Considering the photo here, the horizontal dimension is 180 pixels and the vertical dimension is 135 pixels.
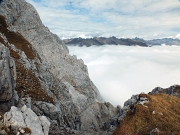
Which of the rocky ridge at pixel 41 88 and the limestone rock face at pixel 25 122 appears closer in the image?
the limestone rock face at pixel 25 122

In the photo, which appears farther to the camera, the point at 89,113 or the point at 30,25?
the point at 89,113

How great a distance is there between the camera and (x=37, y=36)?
92750 millimetres

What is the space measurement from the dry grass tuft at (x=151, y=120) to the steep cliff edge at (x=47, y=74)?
16.9 m

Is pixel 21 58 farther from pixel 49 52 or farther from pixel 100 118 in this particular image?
pixel 100 118


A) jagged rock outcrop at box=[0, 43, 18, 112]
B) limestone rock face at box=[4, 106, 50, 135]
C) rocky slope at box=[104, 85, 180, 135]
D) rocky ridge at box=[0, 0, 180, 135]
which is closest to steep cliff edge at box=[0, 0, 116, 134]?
rocky ridge at box=[0, 0, 180, 135]

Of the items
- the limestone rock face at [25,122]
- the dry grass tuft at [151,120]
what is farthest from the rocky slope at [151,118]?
the limestone rock face at [25,122]

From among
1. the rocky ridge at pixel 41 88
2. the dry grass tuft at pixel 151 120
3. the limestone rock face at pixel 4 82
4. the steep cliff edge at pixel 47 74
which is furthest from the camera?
the steep cliff edge at pixel 47 74

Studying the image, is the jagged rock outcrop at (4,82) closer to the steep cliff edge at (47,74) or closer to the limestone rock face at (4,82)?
the limestone rock face at (4,82)

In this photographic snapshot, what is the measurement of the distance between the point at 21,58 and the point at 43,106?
2178 centimetres

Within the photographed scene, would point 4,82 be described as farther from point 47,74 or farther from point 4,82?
point 47,74

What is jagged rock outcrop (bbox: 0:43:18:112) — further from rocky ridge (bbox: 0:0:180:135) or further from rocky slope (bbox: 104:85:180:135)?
rocky slope (bbox: 104:85:180:135)

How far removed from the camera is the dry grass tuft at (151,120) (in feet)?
88.9

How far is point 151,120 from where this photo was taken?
2886 centimetres

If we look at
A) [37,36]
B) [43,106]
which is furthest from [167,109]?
[37,36]
